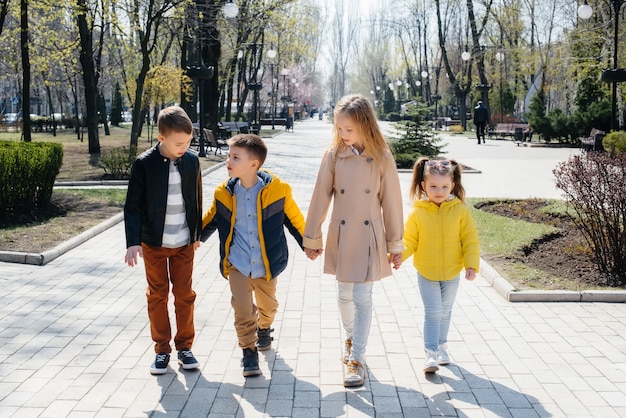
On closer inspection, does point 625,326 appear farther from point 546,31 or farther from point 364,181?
point 546,31

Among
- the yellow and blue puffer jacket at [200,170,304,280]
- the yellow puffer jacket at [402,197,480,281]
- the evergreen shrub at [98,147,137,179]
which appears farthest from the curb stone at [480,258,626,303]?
the evergreen shrub at [98,147,137,179]

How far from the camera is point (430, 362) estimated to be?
14.1ft

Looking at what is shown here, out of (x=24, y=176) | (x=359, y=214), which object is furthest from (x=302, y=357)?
(x=24, y=176)

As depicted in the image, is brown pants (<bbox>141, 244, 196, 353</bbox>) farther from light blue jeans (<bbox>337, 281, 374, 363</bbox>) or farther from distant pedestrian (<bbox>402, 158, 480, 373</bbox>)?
distant pedestrian (<bbox>402, 158, 480, 373</bbox>)

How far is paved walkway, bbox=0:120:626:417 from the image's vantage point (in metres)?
3.88

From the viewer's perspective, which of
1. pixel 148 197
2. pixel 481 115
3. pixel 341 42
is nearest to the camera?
pixel 148 197

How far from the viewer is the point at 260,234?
14.0 feet

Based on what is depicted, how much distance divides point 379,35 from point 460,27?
39539mm

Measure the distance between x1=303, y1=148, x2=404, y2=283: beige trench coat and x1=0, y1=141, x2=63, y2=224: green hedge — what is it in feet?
21.7

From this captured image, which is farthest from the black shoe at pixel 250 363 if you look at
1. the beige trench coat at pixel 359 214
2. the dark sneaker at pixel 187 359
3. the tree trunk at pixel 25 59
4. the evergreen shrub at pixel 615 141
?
the evergreen shrub at pixel 615 141

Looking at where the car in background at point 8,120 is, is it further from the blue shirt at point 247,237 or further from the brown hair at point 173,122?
the blue shirt at point 247,237

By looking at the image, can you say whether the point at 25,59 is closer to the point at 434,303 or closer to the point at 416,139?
the point at 416,139

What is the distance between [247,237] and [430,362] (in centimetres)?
137

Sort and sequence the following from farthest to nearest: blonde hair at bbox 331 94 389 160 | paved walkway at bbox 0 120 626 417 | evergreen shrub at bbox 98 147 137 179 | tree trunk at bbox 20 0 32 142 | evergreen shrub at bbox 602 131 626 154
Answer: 1. evergreen shrub at bbox 602 131 626 154
2. tree trunk at bbox 20 0 32 142
3. evergreen shrub at bbox 98 147 137 179
4. blonde hair at bbox 331 94 389 160
5. paved walkway at bbox 0 120 626 417
